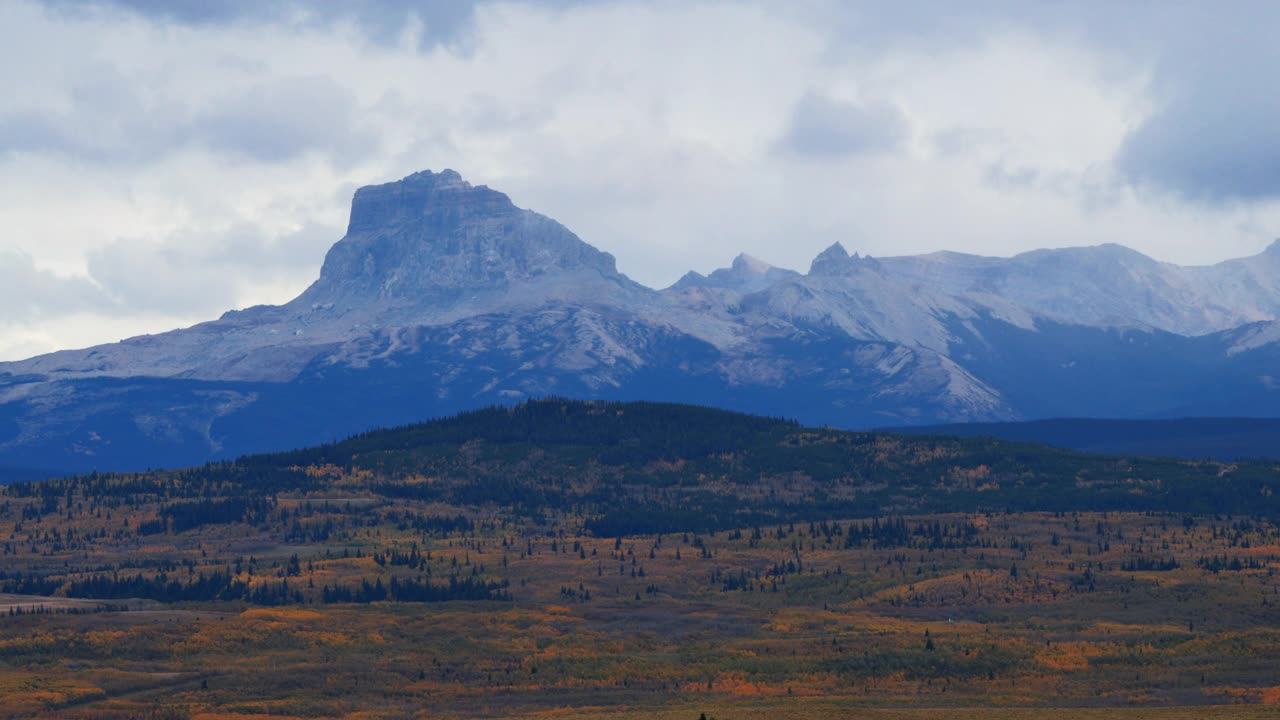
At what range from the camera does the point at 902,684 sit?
169125mm

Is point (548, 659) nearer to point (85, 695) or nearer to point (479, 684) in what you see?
point (479, 684)

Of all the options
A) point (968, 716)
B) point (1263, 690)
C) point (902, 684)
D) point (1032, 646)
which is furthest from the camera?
point (1032, 646)

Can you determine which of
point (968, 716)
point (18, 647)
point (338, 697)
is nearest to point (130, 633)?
point (18, 647)

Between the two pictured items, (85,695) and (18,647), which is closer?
(85,695)

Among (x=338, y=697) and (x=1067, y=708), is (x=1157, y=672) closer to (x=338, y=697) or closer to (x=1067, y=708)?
(x=1067, y=708)

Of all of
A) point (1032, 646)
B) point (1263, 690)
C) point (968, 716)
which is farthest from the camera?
point (1032, 646)

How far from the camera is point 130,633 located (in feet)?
652

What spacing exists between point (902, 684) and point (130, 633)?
271 ft

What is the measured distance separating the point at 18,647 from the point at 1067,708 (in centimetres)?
10363

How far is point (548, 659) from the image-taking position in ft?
617

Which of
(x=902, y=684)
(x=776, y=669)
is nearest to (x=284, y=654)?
(x=776, y=669)

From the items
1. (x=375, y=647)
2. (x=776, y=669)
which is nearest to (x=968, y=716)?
(x=776, y=669)

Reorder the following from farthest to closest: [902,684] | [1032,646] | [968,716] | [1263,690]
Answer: [1032,646]
[902,684]
[1263,690]
[968,716]

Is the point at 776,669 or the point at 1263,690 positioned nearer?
the point at 1263,690
